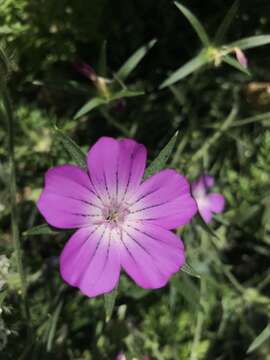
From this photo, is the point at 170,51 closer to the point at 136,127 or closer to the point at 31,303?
the point at 136,127

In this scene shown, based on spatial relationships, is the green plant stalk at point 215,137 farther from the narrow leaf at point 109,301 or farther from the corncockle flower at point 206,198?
the narrow leaf at point 109,301

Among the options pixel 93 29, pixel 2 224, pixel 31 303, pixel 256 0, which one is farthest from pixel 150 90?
pixel 31 303

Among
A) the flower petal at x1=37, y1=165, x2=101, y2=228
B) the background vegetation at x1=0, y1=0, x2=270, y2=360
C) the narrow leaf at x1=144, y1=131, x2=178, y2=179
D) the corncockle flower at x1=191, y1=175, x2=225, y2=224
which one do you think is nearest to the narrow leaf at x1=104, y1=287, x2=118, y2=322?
the flower petal at x1=37, y1=165, x2=101, y2=228

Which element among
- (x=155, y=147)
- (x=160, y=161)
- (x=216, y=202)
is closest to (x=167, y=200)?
Result: (x=160, y=161)

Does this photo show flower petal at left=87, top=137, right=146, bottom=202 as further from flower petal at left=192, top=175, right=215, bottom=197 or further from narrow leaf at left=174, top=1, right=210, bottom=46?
flower petal at left=192, top=175, right=215, bottom=197

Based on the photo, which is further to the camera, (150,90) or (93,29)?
(150,90)

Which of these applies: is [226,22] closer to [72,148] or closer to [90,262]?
[72,148]

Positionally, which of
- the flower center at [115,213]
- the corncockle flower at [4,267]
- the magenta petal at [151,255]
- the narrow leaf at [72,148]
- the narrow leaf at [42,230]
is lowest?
the magenta petal at [151,255]

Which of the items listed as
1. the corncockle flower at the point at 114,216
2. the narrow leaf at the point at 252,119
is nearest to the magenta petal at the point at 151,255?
the corncockle flower at the point at 114,216
